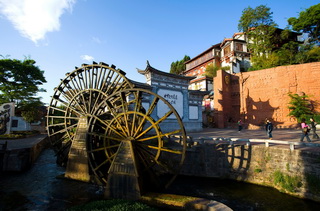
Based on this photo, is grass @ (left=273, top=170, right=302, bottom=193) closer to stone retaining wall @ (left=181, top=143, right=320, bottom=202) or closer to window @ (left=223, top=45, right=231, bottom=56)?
stone retaining wall @ (left=181, top=143, right=320, bottom=202)

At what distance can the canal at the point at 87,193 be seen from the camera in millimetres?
6152

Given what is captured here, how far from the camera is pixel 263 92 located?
22094 millimetres

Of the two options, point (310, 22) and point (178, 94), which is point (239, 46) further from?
point (178, 94)

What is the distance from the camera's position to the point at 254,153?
8.65 metres

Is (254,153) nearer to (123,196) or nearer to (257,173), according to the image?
(257,173)

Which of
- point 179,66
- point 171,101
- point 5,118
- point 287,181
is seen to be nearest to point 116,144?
point 287,181

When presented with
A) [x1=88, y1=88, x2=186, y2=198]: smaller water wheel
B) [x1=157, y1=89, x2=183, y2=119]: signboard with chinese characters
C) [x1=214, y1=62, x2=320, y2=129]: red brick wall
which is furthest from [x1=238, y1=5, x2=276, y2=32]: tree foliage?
[x1=88, y1=88, x2=186, y2=198]: smaller water wheel

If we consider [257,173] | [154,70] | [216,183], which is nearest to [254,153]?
[257,173]

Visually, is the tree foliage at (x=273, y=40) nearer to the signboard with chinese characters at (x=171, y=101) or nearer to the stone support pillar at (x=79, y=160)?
the signboard with chinese characters at (x=171, y=101)

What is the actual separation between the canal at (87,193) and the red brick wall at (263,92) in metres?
16.1

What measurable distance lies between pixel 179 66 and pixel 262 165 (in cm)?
3827

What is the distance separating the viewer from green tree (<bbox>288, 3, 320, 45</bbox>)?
2366 centimetres

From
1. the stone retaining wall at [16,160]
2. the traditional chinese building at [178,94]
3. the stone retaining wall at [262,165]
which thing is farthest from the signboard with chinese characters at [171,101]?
the stone retaining wall at [16,160]

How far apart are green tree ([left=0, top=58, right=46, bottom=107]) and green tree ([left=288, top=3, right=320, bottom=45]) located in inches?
1483
